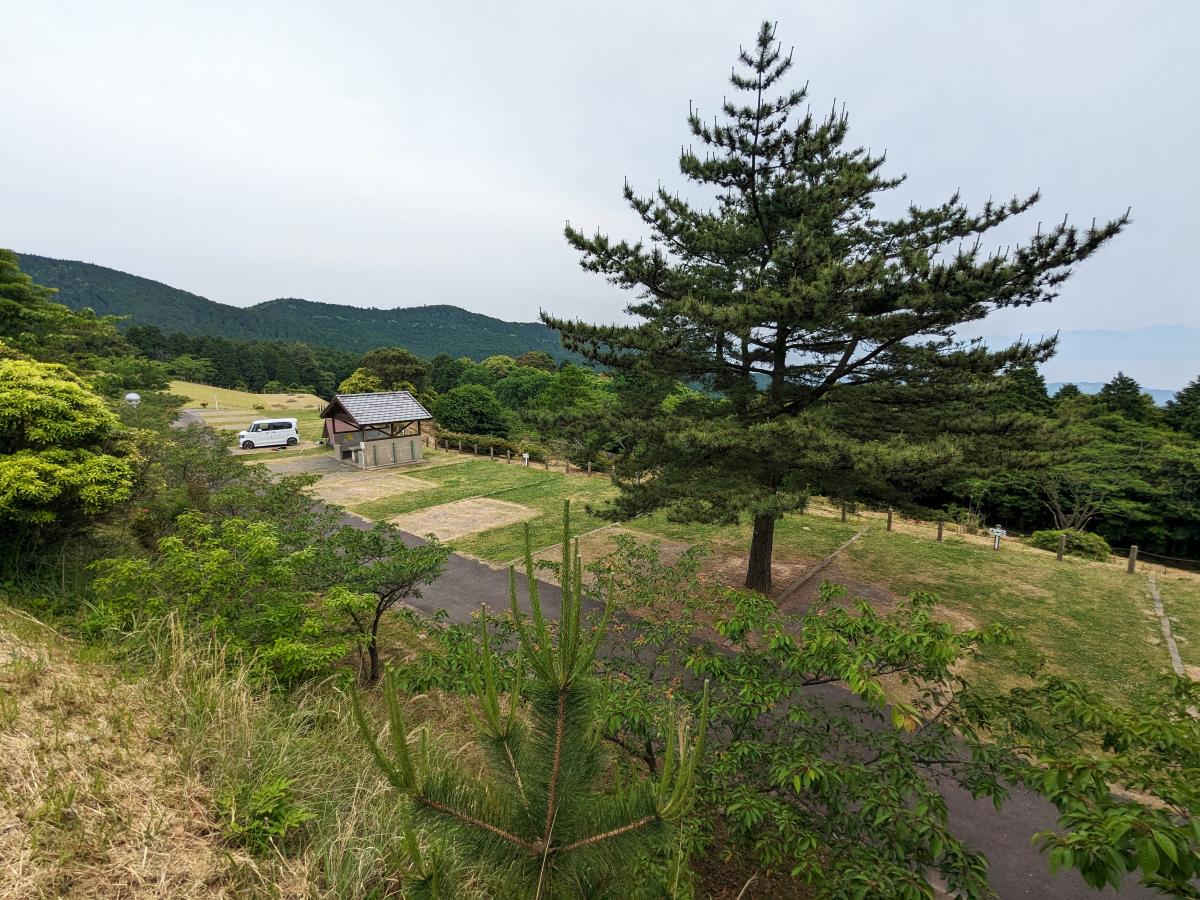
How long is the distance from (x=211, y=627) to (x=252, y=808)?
2543mm

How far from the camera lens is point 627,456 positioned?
911 cm

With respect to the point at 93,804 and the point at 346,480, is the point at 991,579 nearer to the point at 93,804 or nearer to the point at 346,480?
the point at 93,804

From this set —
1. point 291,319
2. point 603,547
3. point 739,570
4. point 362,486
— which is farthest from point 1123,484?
point 291,319

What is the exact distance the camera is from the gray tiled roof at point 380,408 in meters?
21.7

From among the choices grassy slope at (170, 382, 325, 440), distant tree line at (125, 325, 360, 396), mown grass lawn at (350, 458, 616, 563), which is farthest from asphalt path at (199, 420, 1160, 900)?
distant tree line at (125, 325, 360, 396)

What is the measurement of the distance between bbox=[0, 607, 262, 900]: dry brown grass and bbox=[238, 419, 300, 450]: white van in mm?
26213

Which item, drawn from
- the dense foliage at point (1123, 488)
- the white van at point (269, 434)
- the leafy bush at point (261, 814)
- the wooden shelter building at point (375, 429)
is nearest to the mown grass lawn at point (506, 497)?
the wooden shelter building at point (375, 429)

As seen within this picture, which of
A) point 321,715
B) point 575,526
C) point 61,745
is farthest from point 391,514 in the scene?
point 61,745

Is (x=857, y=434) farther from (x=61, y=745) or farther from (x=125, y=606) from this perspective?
(x=125, y=606)

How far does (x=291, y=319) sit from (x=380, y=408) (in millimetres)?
138264

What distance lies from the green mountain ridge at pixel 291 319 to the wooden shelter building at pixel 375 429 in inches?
3276

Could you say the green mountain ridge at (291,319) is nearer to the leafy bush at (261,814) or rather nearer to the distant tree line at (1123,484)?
the distant tree line at (1123,484)

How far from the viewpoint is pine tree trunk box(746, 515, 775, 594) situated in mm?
9336

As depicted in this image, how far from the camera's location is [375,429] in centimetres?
2189
